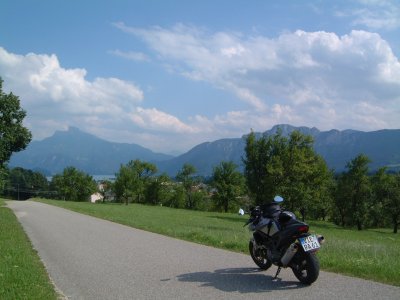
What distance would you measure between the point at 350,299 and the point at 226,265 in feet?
11.1

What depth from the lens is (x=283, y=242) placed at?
773 cm

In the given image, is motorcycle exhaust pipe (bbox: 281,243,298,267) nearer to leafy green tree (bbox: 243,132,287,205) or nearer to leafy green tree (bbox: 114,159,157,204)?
leafy green tree (bbox: 243,132,287,205)

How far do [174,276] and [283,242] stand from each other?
2156mm

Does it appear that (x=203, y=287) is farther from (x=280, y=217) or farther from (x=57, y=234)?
(x=57, y=234)

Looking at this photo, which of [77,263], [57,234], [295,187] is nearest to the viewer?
[77,263]

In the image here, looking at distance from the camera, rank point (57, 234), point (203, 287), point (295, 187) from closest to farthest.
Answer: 1. point (203, 287)
2. point (57, 234)
3. point (295, 187)

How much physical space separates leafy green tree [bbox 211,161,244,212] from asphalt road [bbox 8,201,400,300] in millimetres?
61766

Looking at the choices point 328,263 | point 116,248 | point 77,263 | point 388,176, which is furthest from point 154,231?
point 388,176

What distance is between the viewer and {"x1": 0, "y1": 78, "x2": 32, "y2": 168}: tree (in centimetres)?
3503

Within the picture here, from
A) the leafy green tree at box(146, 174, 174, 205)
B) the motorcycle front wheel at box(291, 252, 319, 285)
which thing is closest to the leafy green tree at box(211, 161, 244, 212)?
the leafy green tree at box(146, 174, 174, 205)

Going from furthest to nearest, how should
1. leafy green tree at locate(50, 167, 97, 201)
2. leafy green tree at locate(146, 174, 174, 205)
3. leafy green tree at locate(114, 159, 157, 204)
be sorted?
leafy green tree at locate(50, 167, 97, 201) < leafy green tree at locate(146, 174, 174, 205) < leafy green tree at locate(114, 159, 157, 204)

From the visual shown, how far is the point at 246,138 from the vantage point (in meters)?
53.2

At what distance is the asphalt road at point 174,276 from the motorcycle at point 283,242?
0.23 meters

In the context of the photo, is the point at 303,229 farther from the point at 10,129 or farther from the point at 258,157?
the point at 258,157
